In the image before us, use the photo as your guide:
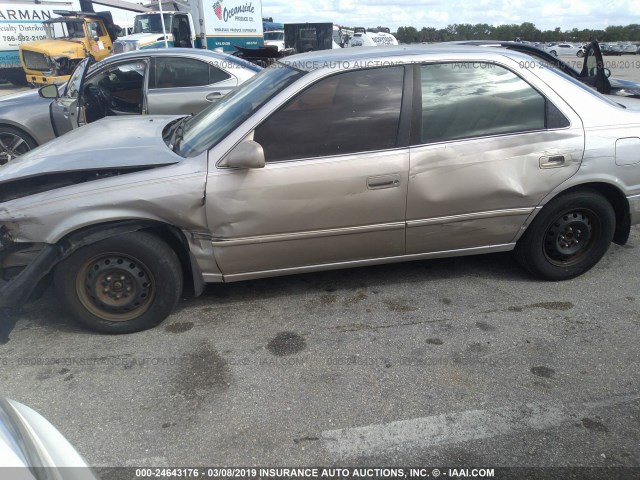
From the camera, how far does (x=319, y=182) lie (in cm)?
301

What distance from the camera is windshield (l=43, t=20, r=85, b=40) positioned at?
1673 cm

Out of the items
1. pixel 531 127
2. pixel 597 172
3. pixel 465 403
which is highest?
pixel 531 127

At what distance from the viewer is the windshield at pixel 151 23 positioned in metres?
18.8

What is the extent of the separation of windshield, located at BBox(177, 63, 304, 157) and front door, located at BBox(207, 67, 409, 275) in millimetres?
207

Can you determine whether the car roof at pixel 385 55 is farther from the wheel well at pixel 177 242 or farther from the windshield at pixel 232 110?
the wheel well at pixel 177 242

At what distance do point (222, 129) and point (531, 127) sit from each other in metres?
2.07

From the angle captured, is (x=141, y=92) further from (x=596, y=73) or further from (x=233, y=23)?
(x=233, y=23)

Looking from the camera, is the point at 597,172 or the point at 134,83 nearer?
the point at 597,172

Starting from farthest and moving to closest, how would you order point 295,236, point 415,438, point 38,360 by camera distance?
point 295,236
point 38,360
point 415,438

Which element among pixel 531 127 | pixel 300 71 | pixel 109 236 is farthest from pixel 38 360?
pixel 531 127

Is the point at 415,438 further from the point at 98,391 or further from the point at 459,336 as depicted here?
the point at 98,391

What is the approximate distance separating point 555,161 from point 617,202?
2.34 feet

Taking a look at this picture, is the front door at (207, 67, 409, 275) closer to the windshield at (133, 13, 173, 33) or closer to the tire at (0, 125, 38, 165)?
the tire at (0, 125, 38, 165)

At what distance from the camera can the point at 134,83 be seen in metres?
6.42
